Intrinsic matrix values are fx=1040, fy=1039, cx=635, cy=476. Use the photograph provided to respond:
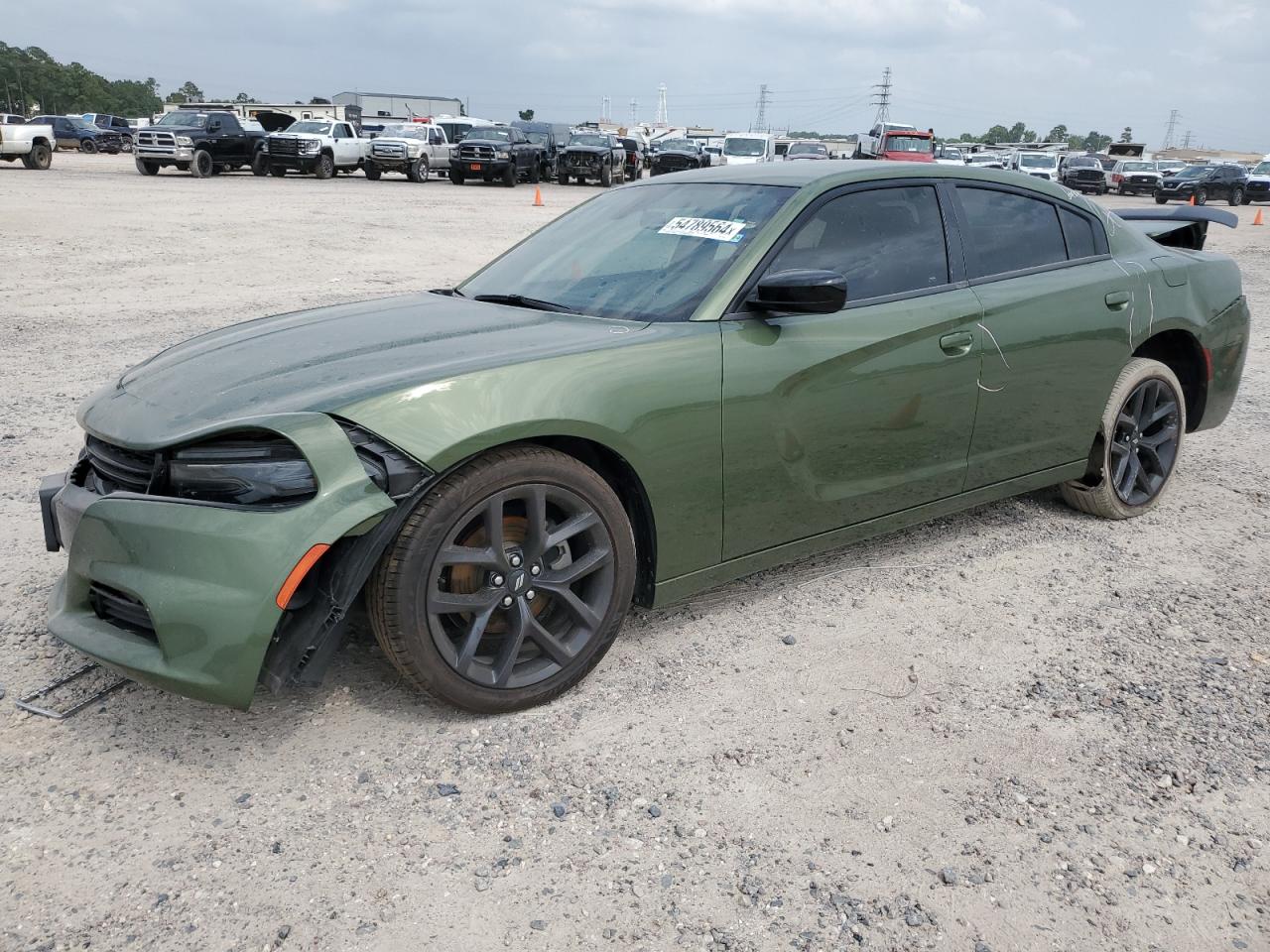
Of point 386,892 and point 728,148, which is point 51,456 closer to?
point 386,892

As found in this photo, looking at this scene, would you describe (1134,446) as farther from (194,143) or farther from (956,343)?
(194,143)

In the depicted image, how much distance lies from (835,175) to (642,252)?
2.50ft

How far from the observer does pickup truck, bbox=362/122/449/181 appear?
105ft

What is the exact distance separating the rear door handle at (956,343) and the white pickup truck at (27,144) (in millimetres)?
31712

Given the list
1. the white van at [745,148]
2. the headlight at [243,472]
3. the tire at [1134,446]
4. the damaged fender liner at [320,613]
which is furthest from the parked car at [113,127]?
the damaged fender liner at [320,613]

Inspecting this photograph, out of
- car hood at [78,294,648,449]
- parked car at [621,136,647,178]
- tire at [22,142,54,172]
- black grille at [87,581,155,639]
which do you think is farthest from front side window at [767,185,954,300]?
parked car at [621,136,647,178]

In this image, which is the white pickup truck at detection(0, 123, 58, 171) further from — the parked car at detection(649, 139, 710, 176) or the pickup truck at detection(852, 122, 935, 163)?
the pickup truck at detection(852, 122, 935, 163)

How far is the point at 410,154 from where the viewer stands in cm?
3241

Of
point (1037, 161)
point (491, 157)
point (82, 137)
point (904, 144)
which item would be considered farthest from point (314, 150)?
point (82, 137)

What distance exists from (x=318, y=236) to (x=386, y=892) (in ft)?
46.9

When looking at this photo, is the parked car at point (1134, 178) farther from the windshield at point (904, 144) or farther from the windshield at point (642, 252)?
the windshield at point (642, 252)

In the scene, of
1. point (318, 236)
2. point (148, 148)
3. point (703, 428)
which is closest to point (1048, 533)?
point (703, 428)

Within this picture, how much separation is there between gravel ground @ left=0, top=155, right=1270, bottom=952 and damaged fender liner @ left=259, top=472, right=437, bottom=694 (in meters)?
0.33

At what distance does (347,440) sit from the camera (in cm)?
271
